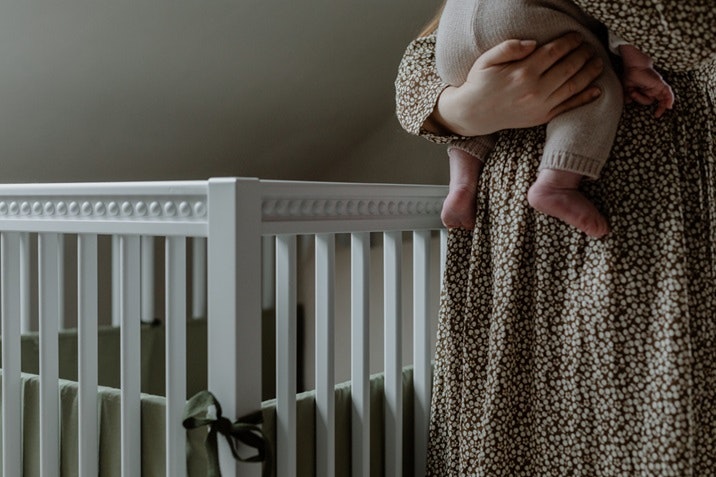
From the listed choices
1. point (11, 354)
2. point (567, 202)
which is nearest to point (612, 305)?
point (567, 202)

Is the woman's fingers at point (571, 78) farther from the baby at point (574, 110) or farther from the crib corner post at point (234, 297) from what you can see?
the crib corner post at point (234, 297)

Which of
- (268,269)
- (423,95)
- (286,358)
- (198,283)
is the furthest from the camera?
(268,269)

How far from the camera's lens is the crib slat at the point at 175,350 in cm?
95

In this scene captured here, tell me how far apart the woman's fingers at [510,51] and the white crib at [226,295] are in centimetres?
25

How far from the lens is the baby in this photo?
90cm

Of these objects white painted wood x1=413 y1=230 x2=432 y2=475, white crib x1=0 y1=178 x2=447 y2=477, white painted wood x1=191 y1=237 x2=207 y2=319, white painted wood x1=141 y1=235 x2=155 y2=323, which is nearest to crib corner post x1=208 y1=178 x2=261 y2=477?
white crib x1=0 y1=178 x2=447 y2=477

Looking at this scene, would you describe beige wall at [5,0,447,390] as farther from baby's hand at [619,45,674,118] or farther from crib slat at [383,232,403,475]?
baby's hand at [619,45,674,118]

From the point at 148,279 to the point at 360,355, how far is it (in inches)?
47.0

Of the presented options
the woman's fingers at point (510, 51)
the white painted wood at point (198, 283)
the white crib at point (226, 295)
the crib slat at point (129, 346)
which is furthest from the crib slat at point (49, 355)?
the white painted wood at point (198, 283)

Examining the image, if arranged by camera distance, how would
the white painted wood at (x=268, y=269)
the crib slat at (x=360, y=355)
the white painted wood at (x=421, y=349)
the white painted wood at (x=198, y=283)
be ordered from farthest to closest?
the white painted wood at (x=268, y=269)
the white painted wood at (x=198, y=283)
the white painted wood at (x=421, y=349)
the crib slat at (x=360, y=355)

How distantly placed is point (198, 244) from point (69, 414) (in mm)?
1258

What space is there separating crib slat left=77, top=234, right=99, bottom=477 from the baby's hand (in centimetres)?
68

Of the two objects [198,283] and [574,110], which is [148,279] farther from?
[574,110]

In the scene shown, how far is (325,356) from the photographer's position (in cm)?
104
